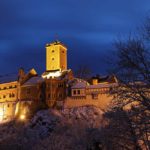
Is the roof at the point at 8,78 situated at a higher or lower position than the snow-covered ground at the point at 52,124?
higher

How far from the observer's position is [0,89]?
85812 mm

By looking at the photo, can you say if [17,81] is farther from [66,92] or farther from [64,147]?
[64,147]

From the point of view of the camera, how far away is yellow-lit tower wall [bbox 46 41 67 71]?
88062 millimetres

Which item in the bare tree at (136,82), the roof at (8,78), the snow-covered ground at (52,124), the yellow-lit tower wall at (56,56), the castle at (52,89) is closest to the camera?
the bare tree at (136,82)

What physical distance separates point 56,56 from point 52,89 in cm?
1362

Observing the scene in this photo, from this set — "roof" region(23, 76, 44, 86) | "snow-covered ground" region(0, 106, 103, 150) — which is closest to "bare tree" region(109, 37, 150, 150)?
"snow-covered ground" region(0, 106, 103, 150)

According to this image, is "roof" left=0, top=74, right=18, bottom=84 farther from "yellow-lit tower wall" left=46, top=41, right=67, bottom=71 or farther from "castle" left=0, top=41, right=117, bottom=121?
"yellow-lit tower wall" left=46, top=41, right=67, bottom=71

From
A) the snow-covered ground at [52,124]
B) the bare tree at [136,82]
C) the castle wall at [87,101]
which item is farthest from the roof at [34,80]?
the bare tree at [136,82]

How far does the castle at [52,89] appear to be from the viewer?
73.3 metres

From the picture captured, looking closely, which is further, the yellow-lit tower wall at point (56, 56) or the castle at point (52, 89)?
the yellow-lit tower wall at point (56, 56)

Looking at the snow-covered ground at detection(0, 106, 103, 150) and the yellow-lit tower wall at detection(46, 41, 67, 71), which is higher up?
the yellow-lit tower wall at detection(46, 41, 67, 71)

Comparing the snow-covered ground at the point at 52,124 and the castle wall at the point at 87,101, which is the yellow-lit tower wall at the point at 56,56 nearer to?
the castle wall at the point at 87,101

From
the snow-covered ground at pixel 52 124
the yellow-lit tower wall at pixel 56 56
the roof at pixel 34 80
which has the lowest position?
the snow-covered ground at pixel 52 124

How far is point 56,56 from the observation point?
292 ft
